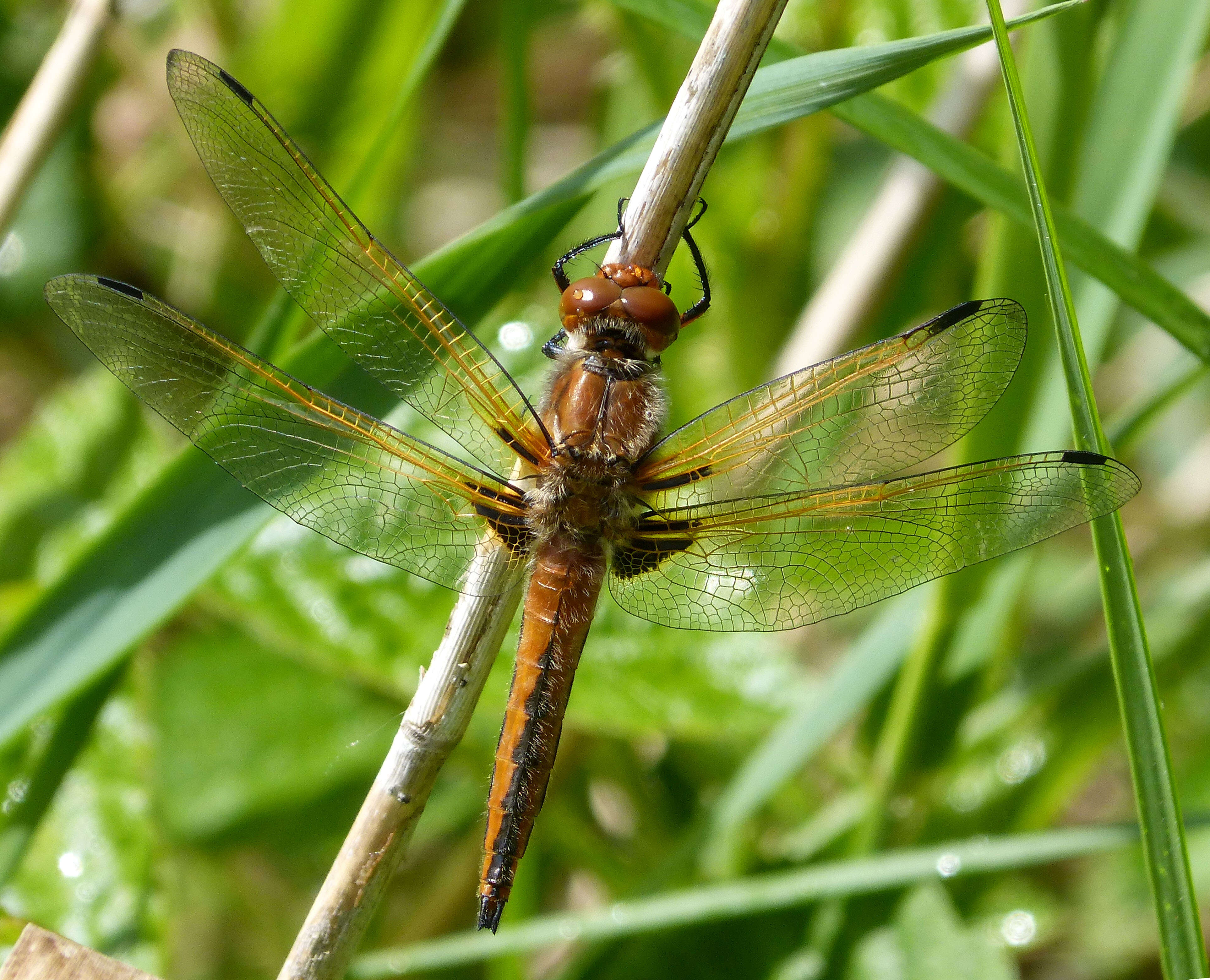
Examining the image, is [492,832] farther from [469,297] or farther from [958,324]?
[958,324]

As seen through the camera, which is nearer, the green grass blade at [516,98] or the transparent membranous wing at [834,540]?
the transparent membranous wing at [834,540]

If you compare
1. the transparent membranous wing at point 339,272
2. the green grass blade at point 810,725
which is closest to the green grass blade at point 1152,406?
the green grass blade at point 810,725

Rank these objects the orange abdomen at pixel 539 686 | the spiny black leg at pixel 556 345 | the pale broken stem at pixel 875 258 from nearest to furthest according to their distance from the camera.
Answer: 1. the orange abdomen at pixel 539 686
2. the spiny black leg at pixel 556 345
3. the pale broken stem at pixel 875 258

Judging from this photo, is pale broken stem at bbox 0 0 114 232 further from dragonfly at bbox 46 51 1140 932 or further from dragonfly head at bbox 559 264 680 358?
dragonfly head at bbox 559 264 680 358

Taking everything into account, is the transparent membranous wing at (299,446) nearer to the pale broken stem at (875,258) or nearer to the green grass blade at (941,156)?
the green grass blade at (941,156)

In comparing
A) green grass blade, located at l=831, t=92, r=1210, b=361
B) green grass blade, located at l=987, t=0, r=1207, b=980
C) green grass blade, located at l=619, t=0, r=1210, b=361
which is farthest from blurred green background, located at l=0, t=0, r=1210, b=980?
green grass blade, located at l=987, t=0, r=1207, b=980

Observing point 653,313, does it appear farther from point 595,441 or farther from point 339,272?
point 339,272

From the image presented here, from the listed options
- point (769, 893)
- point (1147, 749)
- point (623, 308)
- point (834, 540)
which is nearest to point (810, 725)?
point (769, 893)

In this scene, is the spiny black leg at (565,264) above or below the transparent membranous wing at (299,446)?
above

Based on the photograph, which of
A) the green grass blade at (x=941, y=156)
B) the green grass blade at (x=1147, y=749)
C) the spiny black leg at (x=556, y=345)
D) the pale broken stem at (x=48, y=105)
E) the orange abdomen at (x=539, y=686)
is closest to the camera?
the green grass blade at (x=1147, y=749)
